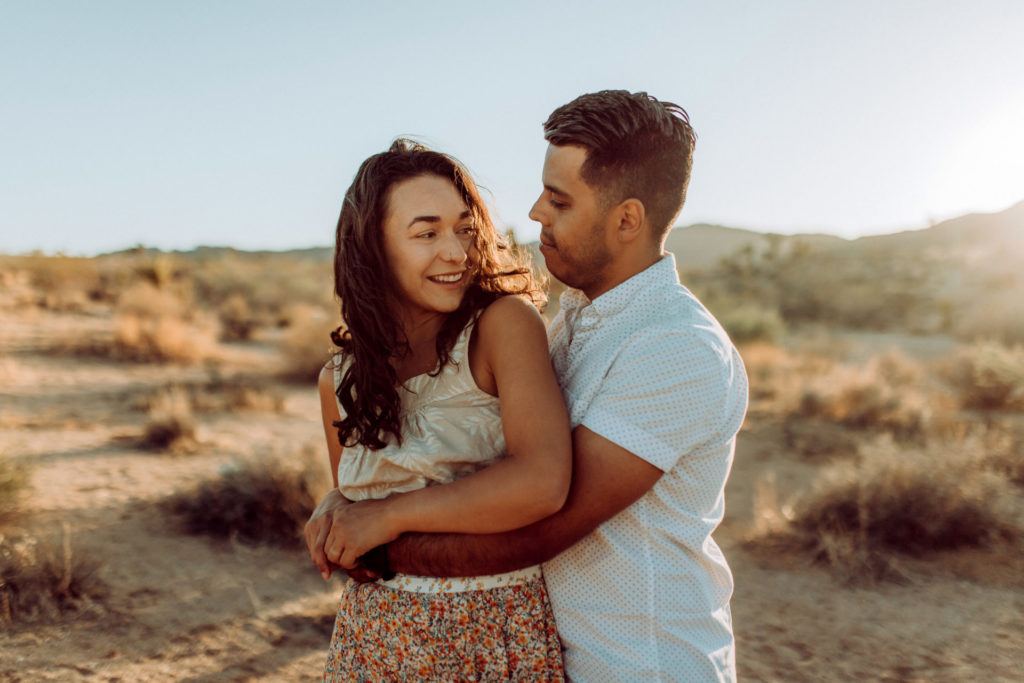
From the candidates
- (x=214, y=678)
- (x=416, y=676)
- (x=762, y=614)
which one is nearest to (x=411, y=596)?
(x=416, y=676)

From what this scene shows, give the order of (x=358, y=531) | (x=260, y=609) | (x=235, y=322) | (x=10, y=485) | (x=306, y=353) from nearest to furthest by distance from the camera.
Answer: (x=358, y=531), (x=260, y=609), (x=10, y=485), (x=306, y=353), (x=235, y=322)

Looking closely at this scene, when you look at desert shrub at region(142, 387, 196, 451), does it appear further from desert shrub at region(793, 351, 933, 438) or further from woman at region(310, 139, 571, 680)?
desert shrub at region(793, 351, 933, 438)

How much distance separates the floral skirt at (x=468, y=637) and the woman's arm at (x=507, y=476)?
0.21 meters

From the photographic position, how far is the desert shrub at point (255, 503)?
525 centimetres

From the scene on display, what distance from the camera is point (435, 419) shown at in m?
1.94

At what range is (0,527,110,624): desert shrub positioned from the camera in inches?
148

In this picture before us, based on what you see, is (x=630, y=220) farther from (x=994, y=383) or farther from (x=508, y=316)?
(x=994, y=383)

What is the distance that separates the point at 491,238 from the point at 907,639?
367 centimetres

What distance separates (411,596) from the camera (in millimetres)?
1848

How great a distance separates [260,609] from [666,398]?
3.59m

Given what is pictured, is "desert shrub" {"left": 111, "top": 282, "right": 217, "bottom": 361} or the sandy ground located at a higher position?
"desert shrub" {"left": 111, "top": 282, "right": 217, "bottom": 361}

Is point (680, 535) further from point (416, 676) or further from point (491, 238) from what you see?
point (491, 238)

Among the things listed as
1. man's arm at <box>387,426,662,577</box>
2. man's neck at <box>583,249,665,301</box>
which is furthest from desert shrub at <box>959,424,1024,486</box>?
man's arm at <box>387,426,662,577</box>

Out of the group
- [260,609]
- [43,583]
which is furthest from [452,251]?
[43,583]
